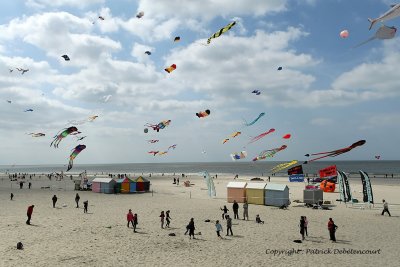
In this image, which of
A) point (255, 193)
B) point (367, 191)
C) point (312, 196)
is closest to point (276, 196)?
point (255, 193)

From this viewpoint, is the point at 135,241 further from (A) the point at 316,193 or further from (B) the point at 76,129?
(B) the point at 76,129

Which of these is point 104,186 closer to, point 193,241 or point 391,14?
point 193,241

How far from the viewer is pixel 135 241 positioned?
47.8 ft

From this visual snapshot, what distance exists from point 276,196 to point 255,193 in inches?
65.6

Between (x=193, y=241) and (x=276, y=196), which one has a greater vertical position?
(x=276, y=196)

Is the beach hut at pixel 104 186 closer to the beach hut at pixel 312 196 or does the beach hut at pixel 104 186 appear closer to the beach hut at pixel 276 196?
the beach hut at pixel 276 196

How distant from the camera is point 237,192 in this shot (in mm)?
26578

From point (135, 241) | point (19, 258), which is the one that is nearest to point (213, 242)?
point (135, 241)

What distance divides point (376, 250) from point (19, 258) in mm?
13535

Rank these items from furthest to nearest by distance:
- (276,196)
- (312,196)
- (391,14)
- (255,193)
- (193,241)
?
(255,193), (312,196), (276,196), (193,241), (391,14)

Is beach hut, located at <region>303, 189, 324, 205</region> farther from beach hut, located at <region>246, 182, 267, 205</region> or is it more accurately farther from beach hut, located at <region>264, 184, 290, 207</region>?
beach hut, located at <region>246, 182, 267, 205</region>

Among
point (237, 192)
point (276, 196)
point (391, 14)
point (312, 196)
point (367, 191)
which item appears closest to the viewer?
point (391, 14)

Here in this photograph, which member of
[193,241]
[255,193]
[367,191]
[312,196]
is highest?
[367,191]

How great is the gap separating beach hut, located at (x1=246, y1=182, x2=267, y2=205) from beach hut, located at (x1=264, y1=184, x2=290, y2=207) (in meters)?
0.31
